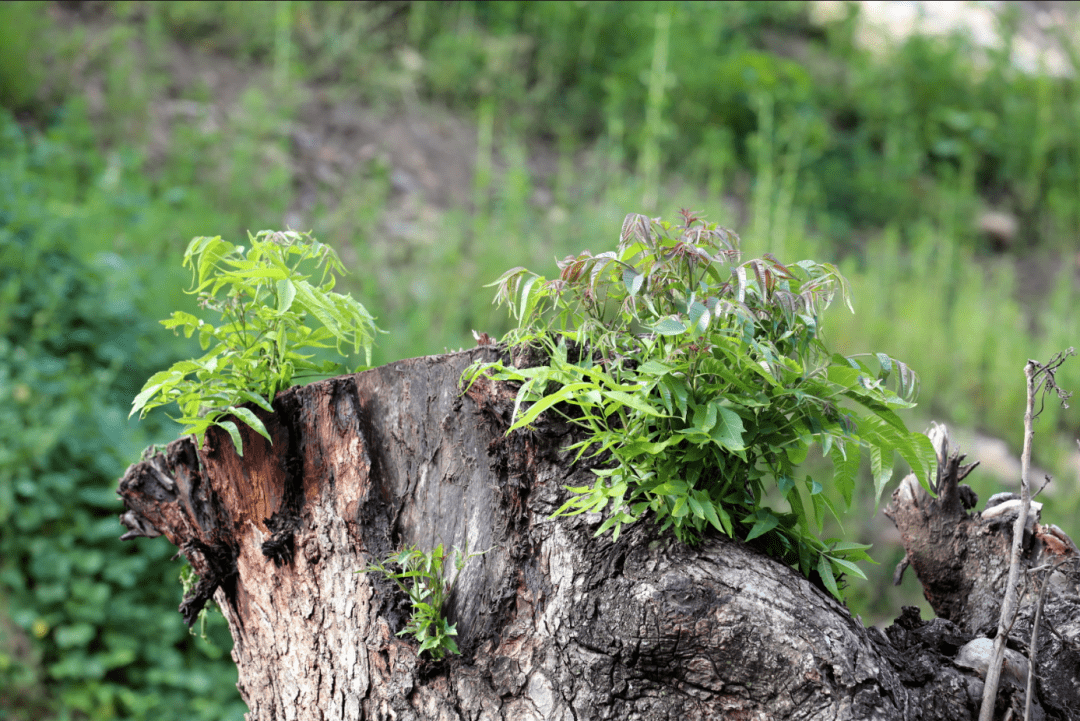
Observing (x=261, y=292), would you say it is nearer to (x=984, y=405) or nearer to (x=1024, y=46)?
(x=984, y=405)

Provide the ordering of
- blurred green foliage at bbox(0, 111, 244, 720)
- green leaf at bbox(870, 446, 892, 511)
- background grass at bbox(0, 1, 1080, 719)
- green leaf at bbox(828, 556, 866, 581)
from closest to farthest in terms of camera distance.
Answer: green leaf at bbox(870, 446, 892, 511) < green leaf at bbox(828, 556, 866, 581) < blurred green foliage at bbox(0, 111, 244, 720) < background grass at bbox(0, 1, 1080, 719)

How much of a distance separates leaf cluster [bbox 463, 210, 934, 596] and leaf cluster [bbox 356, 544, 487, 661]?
0.27m

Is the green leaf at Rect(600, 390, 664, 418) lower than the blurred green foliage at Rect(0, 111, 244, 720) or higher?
higher

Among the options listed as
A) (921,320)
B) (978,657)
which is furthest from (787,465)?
(921,320)

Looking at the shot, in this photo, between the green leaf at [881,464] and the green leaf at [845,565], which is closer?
the green leaf at [881,464]

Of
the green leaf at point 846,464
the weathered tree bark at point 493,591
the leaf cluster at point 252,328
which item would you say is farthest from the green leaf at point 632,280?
the leaf cluster at point 252,328

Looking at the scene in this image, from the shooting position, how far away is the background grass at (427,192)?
11.1 feet

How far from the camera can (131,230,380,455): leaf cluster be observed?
1.44 m

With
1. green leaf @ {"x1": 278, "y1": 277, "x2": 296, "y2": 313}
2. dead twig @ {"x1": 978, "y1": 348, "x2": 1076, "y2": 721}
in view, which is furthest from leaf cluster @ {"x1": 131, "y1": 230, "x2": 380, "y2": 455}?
dead twig @ {"x1": 978, "y1": 348, "x2": 1076, "y2": 721}

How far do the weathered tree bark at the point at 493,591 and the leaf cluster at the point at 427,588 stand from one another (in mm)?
24

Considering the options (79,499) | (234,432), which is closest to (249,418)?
(234,432)

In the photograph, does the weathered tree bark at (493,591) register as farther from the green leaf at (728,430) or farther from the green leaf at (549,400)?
the green leaf at (728,430)

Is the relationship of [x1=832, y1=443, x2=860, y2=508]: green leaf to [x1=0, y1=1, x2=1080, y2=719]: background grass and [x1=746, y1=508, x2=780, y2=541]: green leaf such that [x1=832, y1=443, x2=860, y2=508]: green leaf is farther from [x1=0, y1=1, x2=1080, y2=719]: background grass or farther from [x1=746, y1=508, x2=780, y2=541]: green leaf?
[x1=0, y1=1, x2=1080, y2=719]: background grass

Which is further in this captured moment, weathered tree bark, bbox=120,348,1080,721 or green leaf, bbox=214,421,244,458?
green leaf, bbox=214,421,244,458
